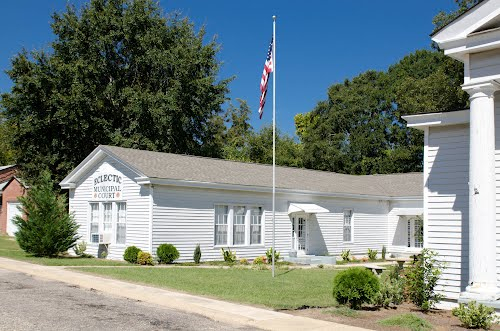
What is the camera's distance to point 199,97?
41125 millimetres

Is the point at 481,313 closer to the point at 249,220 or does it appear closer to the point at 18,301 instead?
the point at 18,301

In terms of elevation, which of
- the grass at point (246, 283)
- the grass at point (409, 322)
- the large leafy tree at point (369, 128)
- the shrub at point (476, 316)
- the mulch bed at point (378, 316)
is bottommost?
the grass at point (246, 283)

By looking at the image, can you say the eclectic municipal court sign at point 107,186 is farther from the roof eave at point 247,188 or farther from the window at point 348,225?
the window at point 348,225

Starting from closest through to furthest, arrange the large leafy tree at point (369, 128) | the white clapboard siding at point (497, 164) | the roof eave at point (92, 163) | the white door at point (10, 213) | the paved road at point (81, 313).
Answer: the paved road at point (81, 313) < the white clapboard siding at point (497, 164) < the roof eave at point (92, 163) < the white door at point (10, 213) < the large leafy tree at point (369, 128)

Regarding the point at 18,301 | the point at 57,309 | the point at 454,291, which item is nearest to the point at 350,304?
the point at 454,291

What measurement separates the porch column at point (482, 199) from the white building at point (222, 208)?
1400 cm

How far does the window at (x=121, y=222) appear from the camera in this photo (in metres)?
24.4

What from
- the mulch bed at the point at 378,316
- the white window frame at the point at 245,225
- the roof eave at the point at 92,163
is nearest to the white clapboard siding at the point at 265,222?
the white window frame at the point at 245,225

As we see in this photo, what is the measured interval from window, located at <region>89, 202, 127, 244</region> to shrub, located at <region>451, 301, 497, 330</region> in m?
16.7

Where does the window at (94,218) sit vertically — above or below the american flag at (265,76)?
below

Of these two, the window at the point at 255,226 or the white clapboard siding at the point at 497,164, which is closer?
the white clapboard siding at the point at 497,164

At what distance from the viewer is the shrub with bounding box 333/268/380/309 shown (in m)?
12.2

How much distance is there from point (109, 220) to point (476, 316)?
60.4 ft

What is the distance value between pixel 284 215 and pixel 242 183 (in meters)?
3.27
